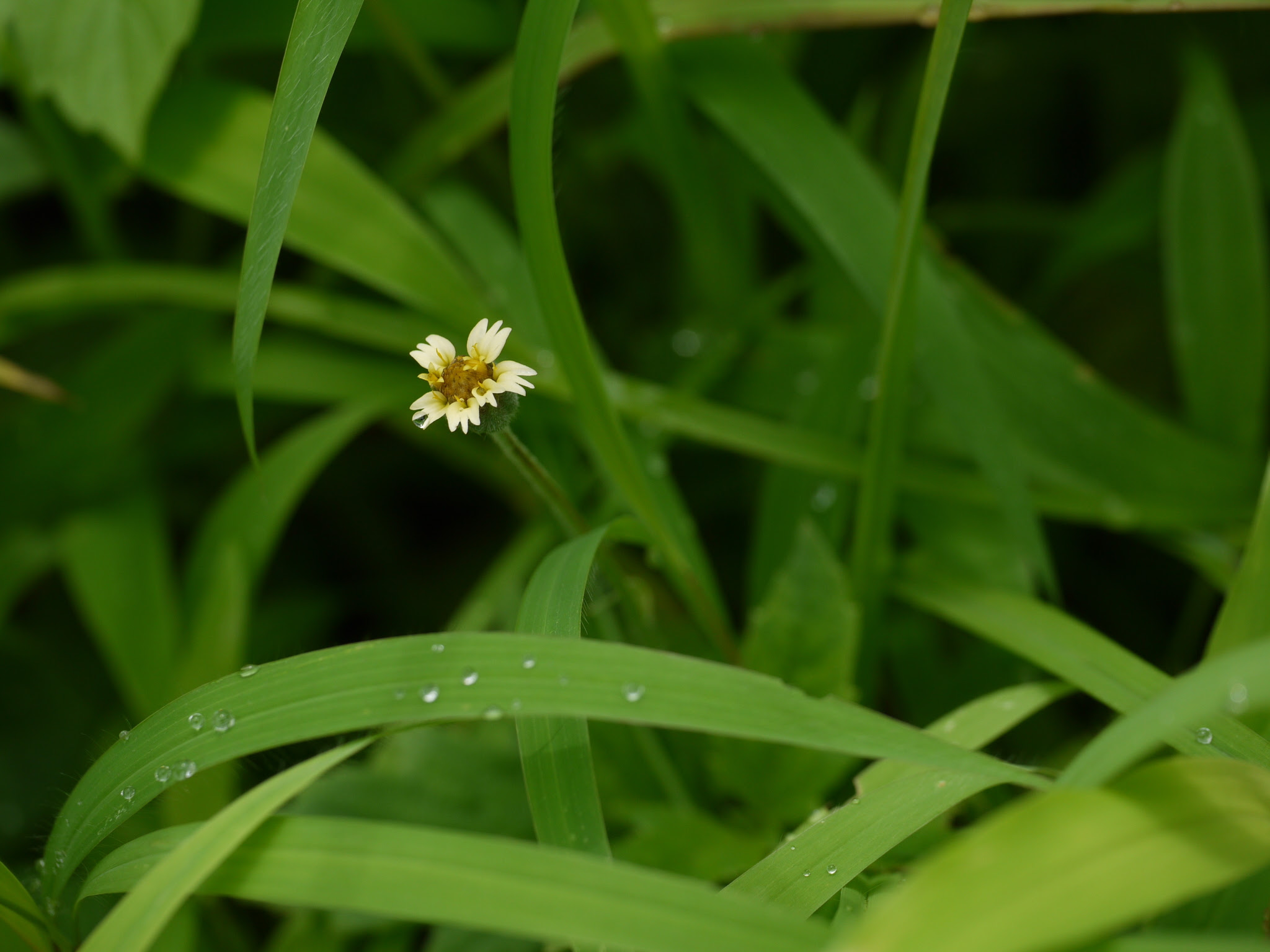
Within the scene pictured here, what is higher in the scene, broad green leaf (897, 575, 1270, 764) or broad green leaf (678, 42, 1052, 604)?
broad green leaf (678, 42, 1052, 604)

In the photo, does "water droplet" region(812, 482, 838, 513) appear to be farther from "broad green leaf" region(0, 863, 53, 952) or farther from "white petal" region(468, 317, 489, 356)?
"broad green leaf" region(0, 863, 53, 952)

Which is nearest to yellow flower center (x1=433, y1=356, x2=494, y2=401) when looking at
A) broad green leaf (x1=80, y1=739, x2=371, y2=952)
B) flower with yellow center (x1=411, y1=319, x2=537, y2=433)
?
flower with yellow center (x1=411, y1=319, x2=537, y2=433)

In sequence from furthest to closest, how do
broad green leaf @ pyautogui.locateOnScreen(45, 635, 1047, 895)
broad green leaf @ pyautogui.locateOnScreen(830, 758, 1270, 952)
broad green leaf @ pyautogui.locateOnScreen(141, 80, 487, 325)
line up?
broad green leaf @ pyautogui.locateOnScreen(141, 80, 487, 325) < broad green leaf @ pyautogui.locateOnScreen(45, 635, 1047, 895) < broad green leaf @ pyautogui.locateOnScreen(830, 758, 1270, 952)

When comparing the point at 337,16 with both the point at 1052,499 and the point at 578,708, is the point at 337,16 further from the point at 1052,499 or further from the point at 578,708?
the point at 1052,499

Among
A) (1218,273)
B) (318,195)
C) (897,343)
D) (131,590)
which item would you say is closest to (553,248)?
(897,343)

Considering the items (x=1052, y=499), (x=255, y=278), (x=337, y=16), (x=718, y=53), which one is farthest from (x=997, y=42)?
(x=255, y=278)

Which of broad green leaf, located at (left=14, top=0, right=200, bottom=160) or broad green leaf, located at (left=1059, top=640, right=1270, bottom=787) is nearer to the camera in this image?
broad green leaf, located at (left=1059, top=640, right=1270, bottom=787)
